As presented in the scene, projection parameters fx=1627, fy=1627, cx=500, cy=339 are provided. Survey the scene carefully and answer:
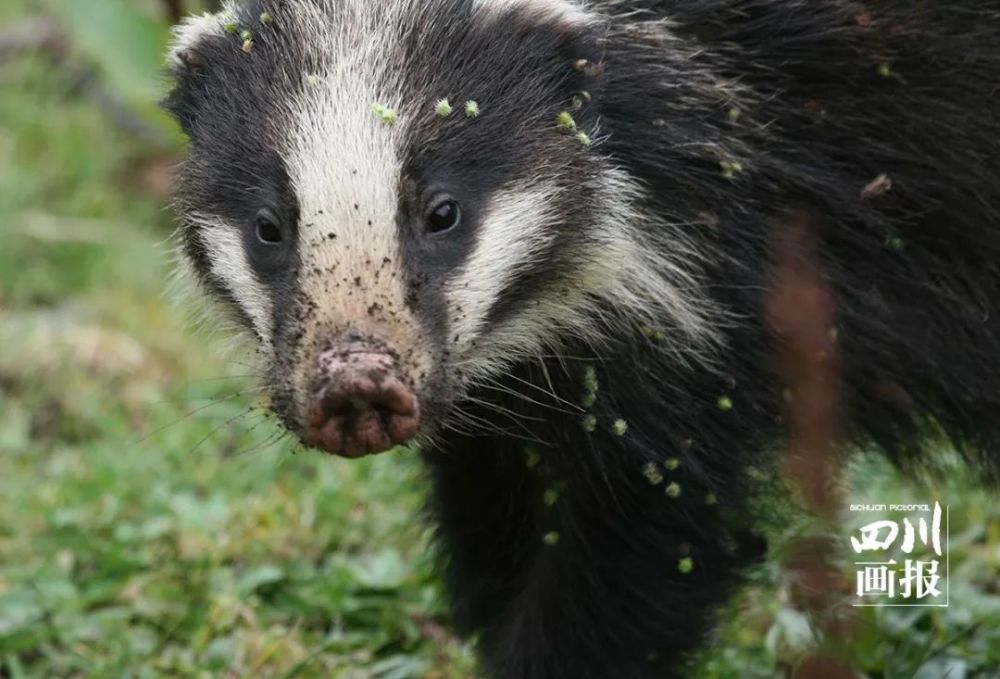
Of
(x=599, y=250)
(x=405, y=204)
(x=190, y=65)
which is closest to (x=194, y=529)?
(x=190, y=65)

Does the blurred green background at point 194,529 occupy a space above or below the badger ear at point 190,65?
below

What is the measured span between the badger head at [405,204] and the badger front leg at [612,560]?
39 centimetres

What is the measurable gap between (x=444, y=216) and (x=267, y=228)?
49 centimetres

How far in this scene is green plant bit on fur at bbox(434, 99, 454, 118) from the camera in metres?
4.31

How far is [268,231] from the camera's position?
173 inches

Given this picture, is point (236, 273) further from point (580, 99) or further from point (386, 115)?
point (580, 99)

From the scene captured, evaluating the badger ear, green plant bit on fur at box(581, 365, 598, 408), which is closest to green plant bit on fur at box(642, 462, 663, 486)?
green plant bit on fur at box(581, 365, 598, 408)

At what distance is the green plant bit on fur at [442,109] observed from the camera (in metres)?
4.31

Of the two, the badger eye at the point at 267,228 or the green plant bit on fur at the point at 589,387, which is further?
the green plant bit on fur at the point at 589,387

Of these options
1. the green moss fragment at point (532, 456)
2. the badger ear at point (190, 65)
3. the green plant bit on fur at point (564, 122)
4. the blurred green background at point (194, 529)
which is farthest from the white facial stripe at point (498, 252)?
the badger ear at point (190, 65)

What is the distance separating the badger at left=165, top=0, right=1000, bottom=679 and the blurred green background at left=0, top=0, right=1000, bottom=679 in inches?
18.1

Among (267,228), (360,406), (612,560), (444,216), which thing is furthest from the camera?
(612,560)

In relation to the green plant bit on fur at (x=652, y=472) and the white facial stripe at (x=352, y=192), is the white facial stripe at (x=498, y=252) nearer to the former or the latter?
the white facial stripe at (x=352, y=192)

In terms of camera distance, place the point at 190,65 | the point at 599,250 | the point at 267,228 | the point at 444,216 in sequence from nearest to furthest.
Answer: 1. the point at 444,216
2. the point at 267,228
3. the point at 599,250
4. the point at 190,65
